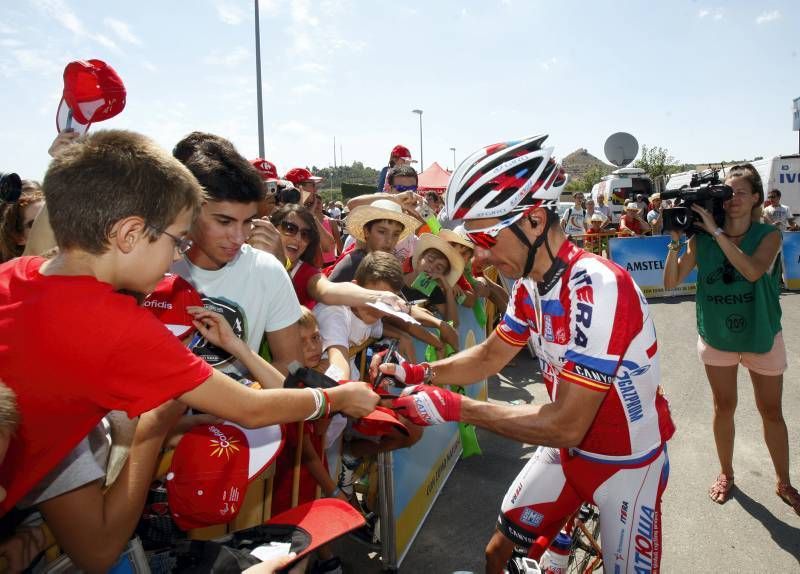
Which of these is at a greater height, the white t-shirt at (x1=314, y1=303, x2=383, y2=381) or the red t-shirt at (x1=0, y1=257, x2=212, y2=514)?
the red t-shirt at (x1=0, y1=257, x2=212, y2=514)

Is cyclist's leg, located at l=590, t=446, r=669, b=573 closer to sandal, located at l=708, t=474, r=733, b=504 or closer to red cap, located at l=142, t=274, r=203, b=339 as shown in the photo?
red cap, located at l=142, t=274, r=203, b=339

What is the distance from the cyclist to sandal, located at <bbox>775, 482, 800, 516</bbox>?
2367 mm

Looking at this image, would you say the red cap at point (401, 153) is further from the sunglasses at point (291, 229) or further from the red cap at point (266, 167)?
the sunglasses at point (291, 229)

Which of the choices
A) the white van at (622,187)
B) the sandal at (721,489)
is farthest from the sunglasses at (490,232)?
the white van at (622,187)

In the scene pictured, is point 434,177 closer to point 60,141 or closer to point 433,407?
point 60,141

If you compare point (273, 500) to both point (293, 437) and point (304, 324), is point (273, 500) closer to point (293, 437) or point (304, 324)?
point (293, 437)

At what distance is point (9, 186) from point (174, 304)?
53.4 inches

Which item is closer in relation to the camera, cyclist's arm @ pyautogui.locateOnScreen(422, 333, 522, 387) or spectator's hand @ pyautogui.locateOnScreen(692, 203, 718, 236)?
cyclist's arm @ pyautogui.locateOnScreen(422, 333, 522, 387)

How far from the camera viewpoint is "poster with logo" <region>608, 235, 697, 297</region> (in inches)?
482

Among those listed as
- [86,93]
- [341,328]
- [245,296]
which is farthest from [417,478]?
[86,93]

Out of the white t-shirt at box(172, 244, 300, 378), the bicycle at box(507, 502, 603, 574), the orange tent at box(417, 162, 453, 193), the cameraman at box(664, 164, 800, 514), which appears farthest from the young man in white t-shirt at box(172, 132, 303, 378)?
the orange tent at box(417, 162, 453, 193)

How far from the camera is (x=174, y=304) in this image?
82.3 inches

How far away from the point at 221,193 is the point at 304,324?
0.88 m

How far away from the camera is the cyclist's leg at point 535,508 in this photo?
2.43 metres
